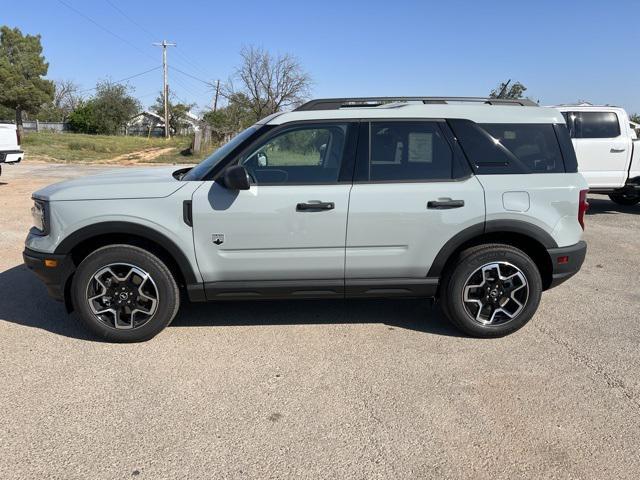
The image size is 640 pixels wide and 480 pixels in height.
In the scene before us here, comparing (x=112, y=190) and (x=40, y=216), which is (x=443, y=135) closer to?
(x=112, y=190)

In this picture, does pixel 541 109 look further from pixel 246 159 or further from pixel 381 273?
pixel 246 159

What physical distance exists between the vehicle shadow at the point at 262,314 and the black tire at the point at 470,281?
8.5 inches

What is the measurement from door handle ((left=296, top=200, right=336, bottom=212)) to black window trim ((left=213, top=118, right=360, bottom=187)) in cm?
17

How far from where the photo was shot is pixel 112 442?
8.92 feet

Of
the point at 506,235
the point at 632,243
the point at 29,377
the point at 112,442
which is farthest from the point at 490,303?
the point at 632,243

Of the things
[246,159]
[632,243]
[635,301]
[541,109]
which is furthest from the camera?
[632,243]

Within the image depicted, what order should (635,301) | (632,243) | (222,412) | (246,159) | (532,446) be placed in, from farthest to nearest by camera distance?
1. (632,243)
2. (635,301)
3. (246,159)
4. (222,412)
5. (532,446)

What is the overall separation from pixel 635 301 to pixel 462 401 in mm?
2929

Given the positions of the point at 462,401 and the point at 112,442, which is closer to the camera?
the point at 112,442

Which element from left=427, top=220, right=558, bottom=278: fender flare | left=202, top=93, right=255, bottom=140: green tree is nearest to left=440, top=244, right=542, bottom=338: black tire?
left=427, top=220, right=558, bottom=278: fender flare

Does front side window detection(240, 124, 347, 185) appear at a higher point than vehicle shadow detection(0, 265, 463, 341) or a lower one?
higher

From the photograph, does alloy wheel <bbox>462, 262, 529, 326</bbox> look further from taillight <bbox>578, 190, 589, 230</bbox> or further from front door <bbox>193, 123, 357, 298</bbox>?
front door <bbox>193, 123, 357, 298</bbox>

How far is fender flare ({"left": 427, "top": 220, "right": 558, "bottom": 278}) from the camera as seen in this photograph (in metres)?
3.91

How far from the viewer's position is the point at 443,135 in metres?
3.95
